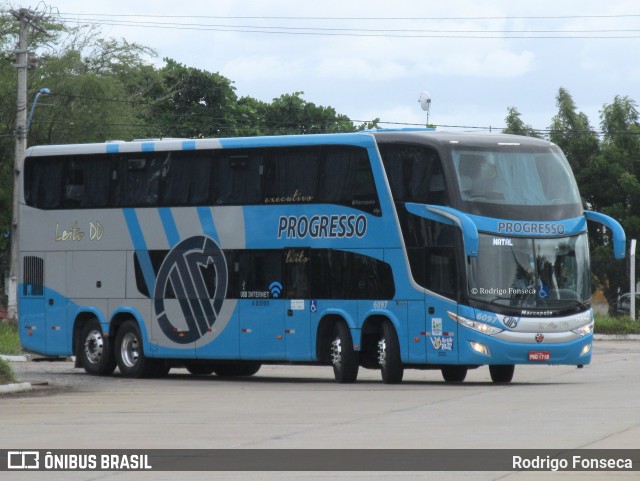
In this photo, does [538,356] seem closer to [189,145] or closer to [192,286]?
[192,286]

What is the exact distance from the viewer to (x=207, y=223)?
28109mm

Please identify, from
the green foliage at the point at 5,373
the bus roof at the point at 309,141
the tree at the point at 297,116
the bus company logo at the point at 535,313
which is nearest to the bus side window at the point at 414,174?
the bus roof at the point at 309,141

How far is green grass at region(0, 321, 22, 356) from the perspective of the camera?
37306 mm

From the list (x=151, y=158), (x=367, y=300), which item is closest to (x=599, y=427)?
(x=367, y=300)

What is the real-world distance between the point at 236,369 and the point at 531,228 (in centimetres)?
842

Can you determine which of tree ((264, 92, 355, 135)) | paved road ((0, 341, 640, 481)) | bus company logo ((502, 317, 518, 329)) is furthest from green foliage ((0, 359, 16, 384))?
tree ((264, 92, 355, 135))

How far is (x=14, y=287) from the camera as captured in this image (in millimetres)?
42688

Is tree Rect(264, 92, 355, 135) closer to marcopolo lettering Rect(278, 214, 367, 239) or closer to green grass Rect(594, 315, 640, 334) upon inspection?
green grass Rect(594, 315, 640, 334)

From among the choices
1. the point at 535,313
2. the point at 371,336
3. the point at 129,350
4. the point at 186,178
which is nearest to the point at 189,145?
the point at 186,178

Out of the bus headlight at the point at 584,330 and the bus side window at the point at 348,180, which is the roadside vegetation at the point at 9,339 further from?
the bus headlight at the point at 584,330

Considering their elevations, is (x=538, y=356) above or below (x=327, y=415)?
above

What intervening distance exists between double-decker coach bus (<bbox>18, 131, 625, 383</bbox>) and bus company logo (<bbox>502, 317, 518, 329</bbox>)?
3 centimetres

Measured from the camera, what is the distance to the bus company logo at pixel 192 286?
28234 mm

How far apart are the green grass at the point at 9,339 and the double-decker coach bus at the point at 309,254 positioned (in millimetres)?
6136
